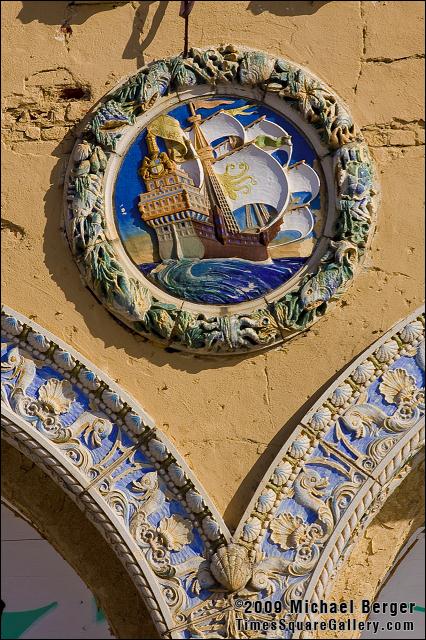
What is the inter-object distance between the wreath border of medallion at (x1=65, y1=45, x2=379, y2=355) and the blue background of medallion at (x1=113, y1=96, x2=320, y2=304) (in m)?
0.06

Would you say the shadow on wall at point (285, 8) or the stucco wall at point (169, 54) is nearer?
the stucco wall at point (169, 54)

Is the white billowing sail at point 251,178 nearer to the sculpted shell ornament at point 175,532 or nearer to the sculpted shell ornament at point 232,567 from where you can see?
the sculpted shell ornament at point 175,532

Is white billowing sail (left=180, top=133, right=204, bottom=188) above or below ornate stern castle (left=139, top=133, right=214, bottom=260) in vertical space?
above

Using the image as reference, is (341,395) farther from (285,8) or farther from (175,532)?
(285,8)

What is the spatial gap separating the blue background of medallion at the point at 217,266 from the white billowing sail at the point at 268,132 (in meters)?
0.02

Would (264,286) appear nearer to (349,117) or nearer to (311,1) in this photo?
(349,117)

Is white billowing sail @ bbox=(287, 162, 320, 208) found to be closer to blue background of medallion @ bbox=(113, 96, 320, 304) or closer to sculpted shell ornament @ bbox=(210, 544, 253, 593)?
blue background of medallion @ bbox=(113, 96, 320, 304)

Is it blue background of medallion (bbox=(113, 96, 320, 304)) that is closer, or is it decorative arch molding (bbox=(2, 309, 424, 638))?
decorative arch molding (bbox=(2, 309, 424, 638))

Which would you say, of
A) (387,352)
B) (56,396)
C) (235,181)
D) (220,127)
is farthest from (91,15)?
(387,352)

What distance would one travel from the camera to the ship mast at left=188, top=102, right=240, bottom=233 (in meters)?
6.33

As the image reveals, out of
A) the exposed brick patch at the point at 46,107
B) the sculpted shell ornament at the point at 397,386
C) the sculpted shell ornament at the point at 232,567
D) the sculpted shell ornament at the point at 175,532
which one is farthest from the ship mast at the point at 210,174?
the sculpted shell ornament at the point at 232,567

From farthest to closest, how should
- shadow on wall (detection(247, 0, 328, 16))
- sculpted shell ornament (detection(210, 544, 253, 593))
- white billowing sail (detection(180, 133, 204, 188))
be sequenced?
shadow on wall (detection(247, 0, 328, 16)), white billowing sail (detection(180, 133, 204, 188)), sculpted shell ornament (detection(210, 544, 253, 593))

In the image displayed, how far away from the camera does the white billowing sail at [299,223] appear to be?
6.30 m

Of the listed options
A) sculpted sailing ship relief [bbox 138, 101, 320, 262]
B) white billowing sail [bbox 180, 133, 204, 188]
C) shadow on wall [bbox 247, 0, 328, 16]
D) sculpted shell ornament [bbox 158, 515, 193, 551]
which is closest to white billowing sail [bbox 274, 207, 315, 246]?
sculpted sailing ship relief [bbox 138, 101, 320, 262]
